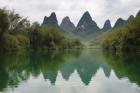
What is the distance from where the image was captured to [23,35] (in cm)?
10388

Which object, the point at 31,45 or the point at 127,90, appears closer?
the point at 127,90

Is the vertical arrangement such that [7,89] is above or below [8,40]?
below

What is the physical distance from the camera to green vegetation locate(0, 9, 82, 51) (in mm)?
87688

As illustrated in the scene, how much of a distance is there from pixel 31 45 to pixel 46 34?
1116 centimetres

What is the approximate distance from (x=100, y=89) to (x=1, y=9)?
70231 mm

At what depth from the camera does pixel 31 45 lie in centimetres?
11725

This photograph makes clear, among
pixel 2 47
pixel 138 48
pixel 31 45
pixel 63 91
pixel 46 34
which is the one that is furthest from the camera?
pixel 46 34

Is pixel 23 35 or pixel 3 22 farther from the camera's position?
pixel 23 35

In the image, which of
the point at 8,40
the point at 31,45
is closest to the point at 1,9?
the point at 8,40

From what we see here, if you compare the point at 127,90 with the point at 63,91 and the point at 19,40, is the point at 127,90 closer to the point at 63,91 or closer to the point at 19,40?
the point at 63,91

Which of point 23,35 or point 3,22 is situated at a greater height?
point 3,22

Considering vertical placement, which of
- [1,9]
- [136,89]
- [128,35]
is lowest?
[136,89]

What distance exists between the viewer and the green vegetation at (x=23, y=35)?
87688mm

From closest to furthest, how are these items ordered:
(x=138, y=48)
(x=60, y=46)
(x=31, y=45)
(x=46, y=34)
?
(x=138, y=48) → (x=31, y=45) → (x=46, y=34) → (x=60, y=46)
